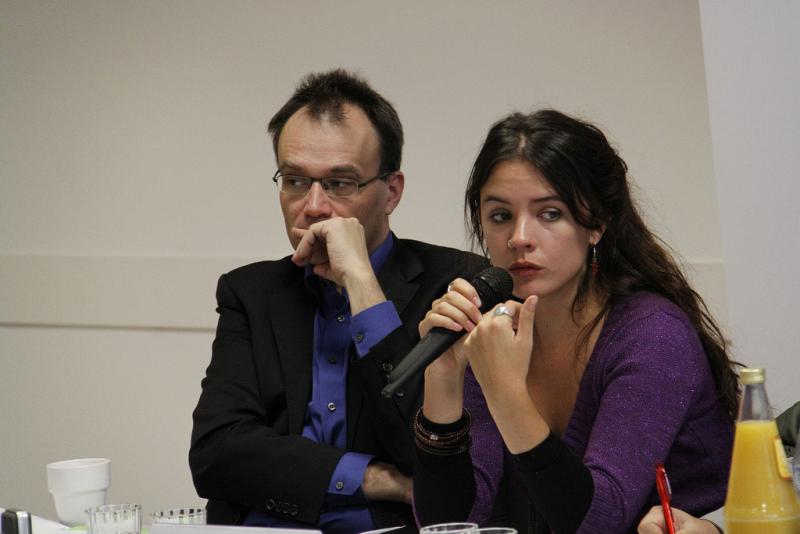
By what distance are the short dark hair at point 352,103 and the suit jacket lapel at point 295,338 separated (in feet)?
1.08

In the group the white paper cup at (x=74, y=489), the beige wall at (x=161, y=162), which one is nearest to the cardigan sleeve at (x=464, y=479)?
the white paper cup at (x=74, y=489)

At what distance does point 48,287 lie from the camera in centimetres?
369

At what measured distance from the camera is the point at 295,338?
2219mm

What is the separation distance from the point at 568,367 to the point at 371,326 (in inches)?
16.3

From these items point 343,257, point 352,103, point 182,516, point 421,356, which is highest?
point 352,103

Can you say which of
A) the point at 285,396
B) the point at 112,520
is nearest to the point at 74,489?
the point at 112,520

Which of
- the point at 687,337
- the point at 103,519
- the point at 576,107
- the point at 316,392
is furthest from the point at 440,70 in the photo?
the point at 103,519

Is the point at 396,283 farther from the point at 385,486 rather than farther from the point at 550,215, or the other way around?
the point at 550,215

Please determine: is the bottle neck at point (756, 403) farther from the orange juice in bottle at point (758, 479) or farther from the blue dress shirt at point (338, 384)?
the blue dress shirt at point (338, 384)

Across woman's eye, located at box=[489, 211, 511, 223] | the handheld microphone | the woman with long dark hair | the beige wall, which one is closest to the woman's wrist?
the woman with long dark hair

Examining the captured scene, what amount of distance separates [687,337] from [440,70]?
1896 millimetres

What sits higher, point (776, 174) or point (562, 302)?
point (776, 174)

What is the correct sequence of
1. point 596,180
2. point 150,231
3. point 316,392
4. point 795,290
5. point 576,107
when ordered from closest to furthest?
A: point 596,180 → point 795,290 → point 316,392 → point 576,107 → point 150,231

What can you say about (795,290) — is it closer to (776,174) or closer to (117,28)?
(776,174)
